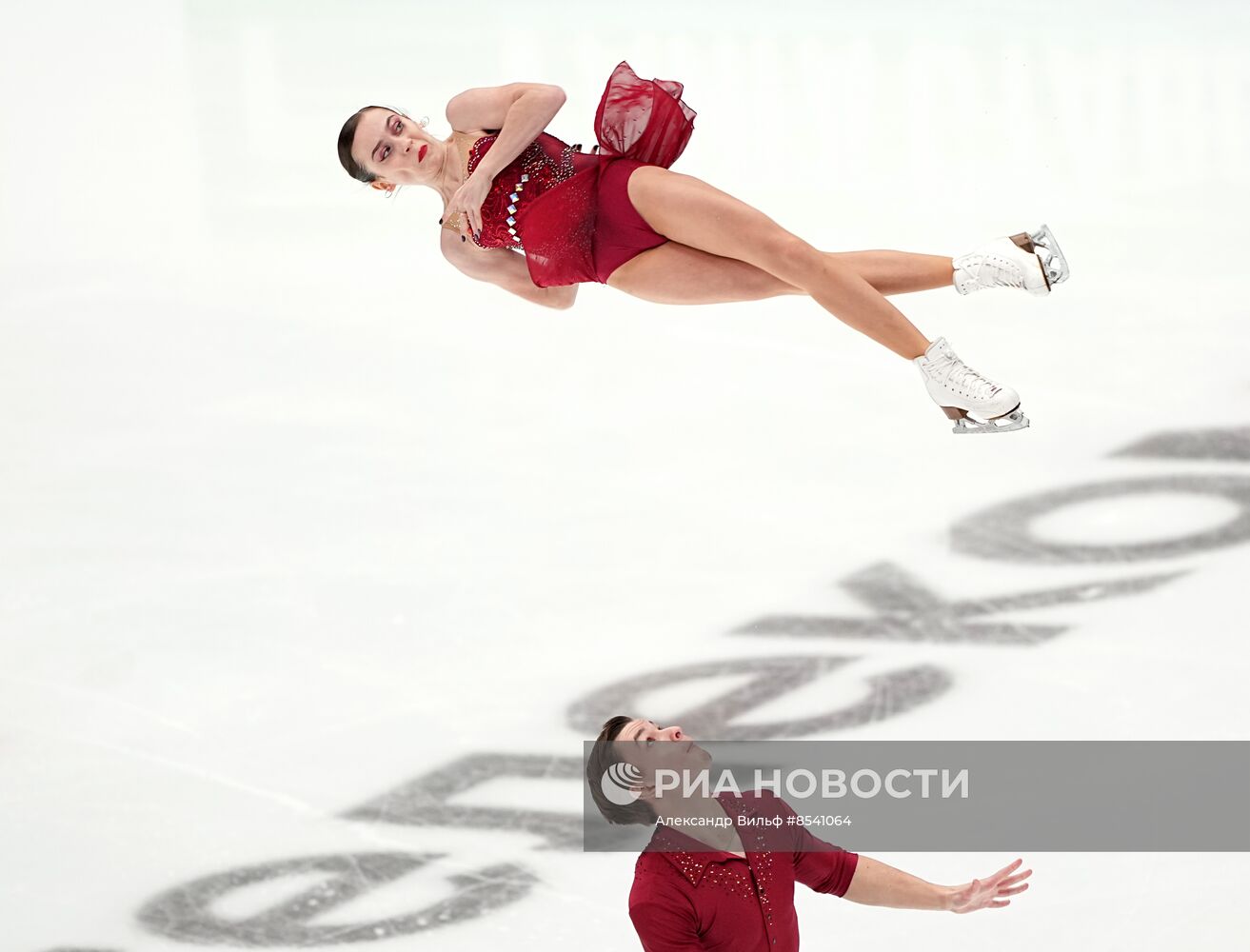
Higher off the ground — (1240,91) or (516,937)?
(1240,91)

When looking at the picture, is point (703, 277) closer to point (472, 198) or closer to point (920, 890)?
point (472, 198)

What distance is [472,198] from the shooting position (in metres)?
3.56

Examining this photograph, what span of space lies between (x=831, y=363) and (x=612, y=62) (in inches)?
121

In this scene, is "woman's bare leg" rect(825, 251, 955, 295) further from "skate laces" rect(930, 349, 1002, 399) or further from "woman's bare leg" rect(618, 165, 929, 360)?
"skate laces" rect(930, 349, 1002, 399)

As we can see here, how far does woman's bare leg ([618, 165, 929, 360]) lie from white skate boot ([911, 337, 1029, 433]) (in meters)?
0.06

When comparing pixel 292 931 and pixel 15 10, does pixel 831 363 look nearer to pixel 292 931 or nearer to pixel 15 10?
pixel 292 931

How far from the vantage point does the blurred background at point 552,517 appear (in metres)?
4.61

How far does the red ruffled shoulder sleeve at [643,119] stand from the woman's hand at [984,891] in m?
1.77

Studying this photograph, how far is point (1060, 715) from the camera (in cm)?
468

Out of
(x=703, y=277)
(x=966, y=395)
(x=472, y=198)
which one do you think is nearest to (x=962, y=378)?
(x=966, y=395)

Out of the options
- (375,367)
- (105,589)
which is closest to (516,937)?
(105,589)

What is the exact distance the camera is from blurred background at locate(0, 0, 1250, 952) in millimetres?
4605

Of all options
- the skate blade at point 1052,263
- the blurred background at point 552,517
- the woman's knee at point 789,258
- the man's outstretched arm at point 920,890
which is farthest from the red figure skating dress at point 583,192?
the blurred background at point 552,517

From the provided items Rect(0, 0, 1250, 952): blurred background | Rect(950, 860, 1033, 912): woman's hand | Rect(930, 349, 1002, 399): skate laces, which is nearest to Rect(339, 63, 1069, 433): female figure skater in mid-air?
Rect(930, 349, 1002, 399): skate laces
